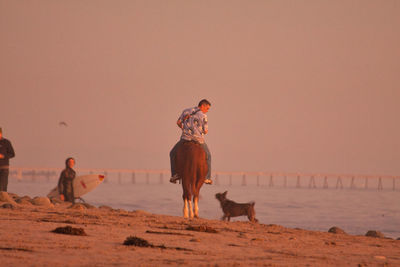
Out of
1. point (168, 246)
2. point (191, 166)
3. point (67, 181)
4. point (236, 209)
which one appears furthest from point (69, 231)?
point (67, 181)

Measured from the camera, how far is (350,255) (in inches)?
404

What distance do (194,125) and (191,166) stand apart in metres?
0.92

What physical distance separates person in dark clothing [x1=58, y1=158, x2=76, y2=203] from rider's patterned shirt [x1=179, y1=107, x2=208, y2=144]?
6.89 m

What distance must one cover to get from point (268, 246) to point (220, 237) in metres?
1.09

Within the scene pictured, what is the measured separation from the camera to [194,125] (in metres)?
15.7

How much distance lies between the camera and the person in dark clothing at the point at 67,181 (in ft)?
71.7

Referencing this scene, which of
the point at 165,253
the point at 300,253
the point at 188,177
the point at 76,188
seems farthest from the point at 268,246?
the point at 76,188

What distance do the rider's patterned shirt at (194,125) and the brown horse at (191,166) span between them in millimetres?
158

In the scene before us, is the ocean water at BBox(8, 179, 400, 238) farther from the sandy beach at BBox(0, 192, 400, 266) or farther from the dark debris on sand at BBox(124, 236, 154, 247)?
the dark debris on sand at BBox(124, 236, 154, 247)

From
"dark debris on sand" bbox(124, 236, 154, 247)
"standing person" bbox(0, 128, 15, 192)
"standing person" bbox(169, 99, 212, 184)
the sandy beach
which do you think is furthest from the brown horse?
"standing person" bbox(0, 128, 15, 192)

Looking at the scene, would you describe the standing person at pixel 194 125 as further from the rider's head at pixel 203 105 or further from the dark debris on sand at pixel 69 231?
the dark debris on sand at pixel 69 231

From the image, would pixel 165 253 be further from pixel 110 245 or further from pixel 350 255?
pixel 350 255

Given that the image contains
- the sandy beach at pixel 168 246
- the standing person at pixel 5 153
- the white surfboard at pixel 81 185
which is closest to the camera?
the sandy beach at pixel 168 246

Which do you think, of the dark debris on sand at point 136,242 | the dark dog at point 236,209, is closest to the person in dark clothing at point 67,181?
the dark dog at point 236,209
